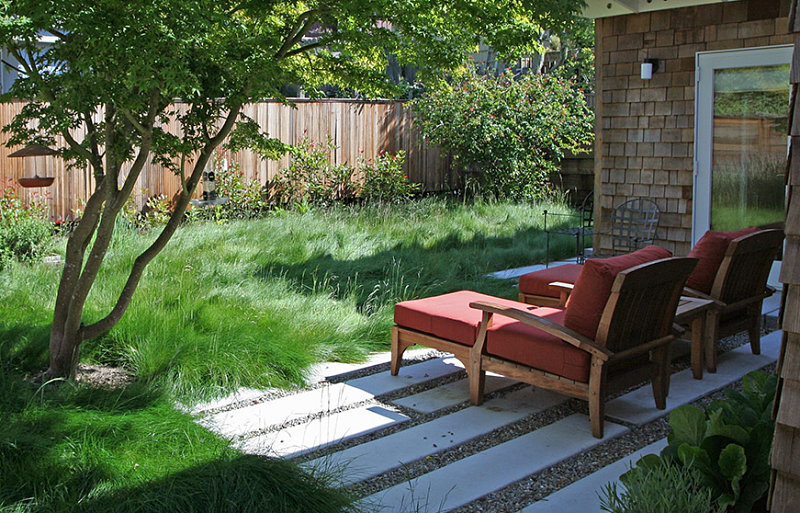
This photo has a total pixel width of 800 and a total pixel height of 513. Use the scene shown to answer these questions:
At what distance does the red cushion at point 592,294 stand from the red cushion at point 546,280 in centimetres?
158

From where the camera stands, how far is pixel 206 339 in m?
5.16

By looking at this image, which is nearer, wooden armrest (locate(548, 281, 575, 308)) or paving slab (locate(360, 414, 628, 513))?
paving slab (locate(360, 414, 628, 513))

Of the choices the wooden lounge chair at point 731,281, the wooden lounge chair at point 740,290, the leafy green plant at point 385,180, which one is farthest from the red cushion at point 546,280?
the leafy green plant at point 385,180

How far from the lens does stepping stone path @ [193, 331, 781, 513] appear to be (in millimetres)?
3637

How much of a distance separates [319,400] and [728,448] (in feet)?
8.30

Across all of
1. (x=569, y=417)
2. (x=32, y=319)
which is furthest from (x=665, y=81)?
(x=32, y=319)

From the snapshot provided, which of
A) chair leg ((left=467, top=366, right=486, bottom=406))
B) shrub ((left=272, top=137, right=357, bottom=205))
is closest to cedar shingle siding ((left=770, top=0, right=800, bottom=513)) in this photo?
chair leg ((left=467, top=366, right=486, bottom=406))

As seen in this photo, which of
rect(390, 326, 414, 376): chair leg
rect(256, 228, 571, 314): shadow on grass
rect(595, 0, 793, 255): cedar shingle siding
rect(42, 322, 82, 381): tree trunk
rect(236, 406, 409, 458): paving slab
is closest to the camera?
rect(236, 406, 409, 458): paving slab

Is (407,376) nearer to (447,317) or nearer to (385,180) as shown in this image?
(447,317)

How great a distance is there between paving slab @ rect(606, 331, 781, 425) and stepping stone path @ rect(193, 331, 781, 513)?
0.01m

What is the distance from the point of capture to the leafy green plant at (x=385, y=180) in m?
13.0

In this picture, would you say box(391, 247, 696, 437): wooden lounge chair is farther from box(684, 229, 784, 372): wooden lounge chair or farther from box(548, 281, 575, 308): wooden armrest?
box(684, 229, 784, 372): wooden lounge chair

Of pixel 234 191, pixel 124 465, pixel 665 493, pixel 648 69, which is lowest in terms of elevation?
pixel 124 465

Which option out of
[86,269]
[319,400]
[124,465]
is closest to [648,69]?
[319,400]
